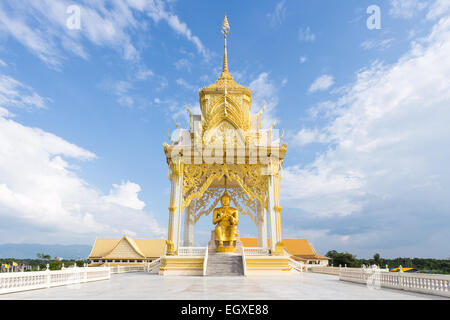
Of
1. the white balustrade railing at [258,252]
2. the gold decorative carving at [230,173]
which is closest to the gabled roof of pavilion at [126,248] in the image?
the gold decorative carving at [230,173]

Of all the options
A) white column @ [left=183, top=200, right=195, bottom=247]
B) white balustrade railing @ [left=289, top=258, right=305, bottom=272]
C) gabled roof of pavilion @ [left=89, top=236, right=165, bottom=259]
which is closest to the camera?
white balustrade railing @ [left=289, top=258, right=305, bottom=272]

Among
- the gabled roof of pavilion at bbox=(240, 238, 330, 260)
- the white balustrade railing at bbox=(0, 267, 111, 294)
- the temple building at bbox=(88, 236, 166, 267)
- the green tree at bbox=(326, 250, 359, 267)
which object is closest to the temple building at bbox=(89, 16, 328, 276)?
the white balustrade railing at bbox=(0, 267, 111, 294)

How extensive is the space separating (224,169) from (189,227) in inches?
193

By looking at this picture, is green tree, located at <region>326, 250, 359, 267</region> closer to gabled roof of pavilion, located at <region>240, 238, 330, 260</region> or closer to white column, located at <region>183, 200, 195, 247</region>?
gabled roof of pavilion, located at <region>240, 238, 330, 260</region>

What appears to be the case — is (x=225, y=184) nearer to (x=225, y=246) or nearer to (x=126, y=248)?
(x=225, y=246)

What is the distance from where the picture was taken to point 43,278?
305 inches

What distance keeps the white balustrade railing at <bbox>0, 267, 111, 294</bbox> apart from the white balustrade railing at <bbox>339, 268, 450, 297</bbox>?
29.6ft

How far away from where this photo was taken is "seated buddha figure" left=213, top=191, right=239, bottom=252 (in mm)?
16391

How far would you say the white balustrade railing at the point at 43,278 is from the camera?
21.6ft

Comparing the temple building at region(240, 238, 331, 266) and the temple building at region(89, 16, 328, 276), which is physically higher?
the temple building at region(89, 16, 328, 276)

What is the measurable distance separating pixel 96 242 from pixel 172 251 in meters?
23.5
